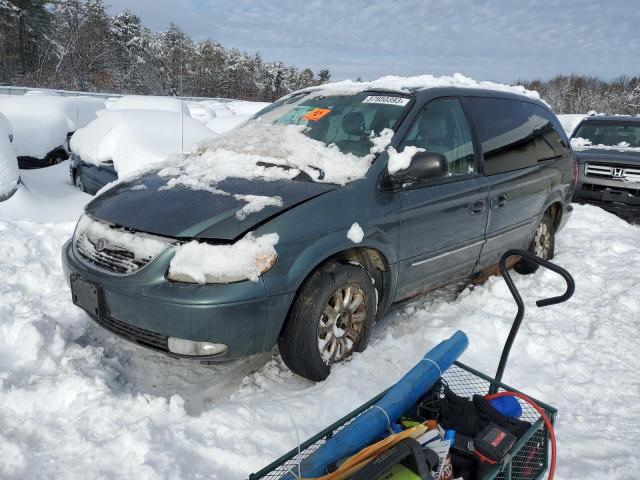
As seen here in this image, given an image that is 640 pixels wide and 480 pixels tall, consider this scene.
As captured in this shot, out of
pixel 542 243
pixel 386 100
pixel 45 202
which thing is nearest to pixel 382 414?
pixel 386 100

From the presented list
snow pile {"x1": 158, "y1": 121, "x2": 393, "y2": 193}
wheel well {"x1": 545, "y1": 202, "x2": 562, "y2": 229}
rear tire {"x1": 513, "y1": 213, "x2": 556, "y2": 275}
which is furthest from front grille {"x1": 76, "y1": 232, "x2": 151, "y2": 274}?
wheel well {"x1": 545, "y1": 202, "x2": 562, "y2": 229}

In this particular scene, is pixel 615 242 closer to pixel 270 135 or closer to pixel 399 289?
pixel 399 289

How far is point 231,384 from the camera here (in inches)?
111

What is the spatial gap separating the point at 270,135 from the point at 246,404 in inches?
72.4

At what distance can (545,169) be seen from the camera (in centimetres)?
457

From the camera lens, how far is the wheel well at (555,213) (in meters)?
5.06

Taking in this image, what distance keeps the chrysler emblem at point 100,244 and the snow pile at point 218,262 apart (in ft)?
1.72

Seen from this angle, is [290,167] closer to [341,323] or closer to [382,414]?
[341,323]

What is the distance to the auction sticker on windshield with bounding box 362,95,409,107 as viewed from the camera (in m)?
3.35

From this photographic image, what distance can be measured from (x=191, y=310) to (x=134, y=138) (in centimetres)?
464

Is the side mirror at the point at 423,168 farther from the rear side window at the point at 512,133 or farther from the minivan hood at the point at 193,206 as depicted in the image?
the rear side window at the point at 512,133

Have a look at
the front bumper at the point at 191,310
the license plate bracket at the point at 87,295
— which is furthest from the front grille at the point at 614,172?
the license plate bracket at the point at 87,295

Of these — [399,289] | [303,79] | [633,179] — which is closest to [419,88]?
[399,289]

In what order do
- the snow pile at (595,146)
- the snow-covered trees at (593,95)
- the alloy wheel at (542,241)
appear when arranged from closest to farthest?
the alloy wheel at (542,241) → the snow pile at (595,146) → the snow-covered trees at (593,95)
